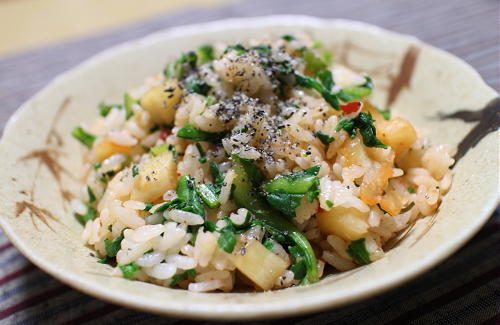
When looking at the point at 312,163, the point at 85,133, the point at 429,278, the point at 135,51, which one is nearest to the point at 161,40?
the point at 135,51

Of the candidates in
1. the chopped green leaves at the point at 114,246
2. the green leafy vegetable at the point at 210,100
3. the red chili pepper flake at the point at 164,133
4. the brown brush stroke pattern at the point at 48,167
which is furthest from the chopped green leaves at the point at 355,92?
the brown brush stroke pattern at the point at 48,167

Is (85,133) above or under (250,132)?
under

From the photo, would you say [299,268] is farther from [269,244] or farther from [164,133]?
[164,133]

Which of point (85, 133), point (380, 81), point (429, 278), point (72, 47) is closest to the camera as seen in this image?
point (429, 278)

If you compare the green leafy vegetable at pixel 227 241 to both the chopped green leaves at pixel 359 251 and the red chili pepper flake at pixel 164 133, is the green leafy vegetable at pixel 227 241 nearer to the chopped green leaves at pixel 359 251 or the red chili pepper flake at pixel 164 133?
the chopped green leaves at pixel 359 251

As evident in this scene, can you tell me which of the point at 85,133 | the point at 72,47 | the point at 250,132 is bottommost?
the point at 72,47

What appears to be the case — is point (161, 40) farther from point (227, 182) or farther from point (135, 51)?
point (227, 182)

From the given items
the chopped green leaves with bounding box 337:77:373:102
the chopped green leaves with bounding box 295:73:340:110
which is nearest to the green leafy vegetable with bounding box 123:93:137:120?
the chopped green leaves with bounding box 295:73:340:110
